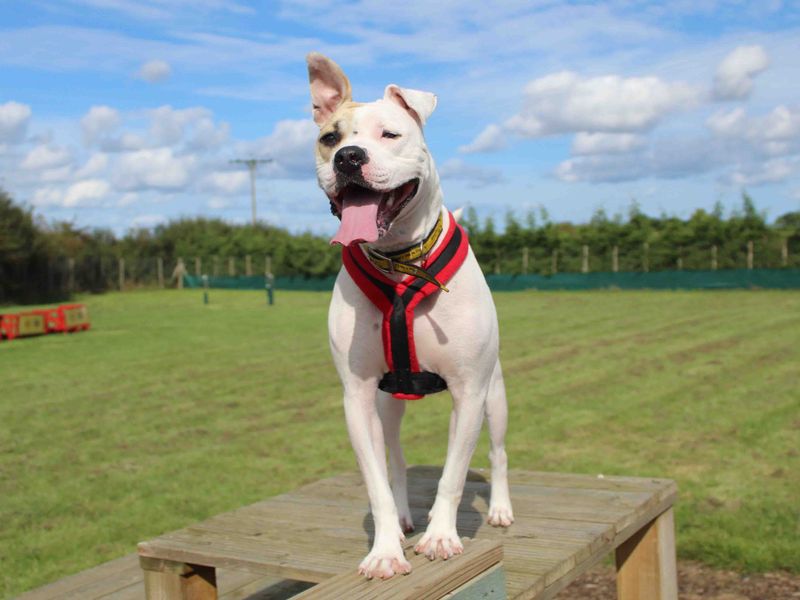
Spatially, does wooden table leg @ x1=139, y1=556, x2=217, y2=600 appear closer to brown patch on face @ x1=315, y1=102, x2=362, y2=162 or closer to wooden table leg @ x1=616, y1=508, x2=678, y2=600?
brown patch on face @ x1=315, y1=102, x2=362, y2=162

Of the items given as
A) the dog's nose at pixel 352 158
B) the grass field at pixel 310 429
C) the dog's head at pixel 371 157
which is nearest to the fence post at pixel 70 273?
the grass field at pixel 310 429

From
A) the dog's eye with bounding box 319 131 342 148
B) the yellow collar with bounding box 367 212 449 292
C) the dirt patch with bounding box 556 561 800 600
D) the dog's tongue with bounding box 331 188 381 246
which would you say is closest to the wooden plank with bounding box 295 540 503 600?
the yellow collar with bounding box 367 212 449 292

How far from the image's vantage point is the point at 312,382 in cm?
1186

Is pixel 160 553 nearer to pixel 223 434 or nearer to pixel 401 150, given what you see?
pixel 401 150

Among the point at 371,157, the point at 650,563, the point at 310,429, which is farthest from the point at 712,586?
the point at 310,429

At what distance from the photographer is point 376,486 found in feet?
9.98

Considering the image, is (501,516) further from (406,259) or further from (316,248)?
(316,248)

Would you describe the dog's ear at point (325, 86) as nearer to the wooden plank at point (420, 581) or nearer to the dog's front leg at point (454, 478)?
the dog's front leg at point (454, 478)

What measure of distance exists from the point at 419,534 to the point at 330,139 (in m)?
1.77

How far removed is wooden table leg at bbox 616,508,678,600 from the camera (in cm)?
434

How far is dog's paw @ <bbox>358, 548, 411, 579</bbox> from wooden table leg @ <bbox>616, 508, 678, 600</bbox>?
1.92m

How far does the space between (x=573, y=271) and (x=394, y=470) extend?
3314 cm

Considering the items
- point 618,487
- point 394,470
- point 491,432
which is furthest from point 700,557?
point 394,470

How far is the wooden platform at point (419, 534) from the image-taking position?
11.1ft
